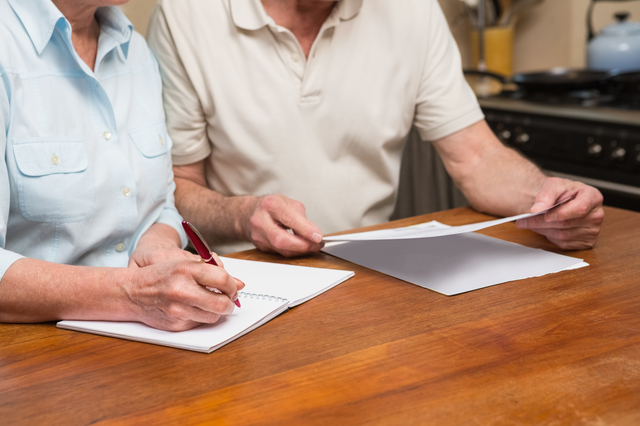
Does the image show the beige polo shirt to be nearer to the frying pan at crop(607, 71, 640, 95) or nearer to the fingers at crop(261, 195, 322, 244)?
the fingers at crop(261, 195, 322, 244)

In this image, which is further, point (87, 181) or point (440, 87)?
point (440, 87)

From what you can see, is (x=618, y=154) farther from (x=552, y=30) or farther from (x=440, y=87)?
(x=552, y=30)

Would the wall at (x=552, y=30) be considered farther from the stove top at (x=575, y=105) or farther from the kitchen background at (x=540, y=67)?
the stove top at (x=575, y=105)

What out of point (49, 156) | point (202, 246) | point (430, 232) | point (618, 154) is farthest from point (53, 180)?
point (618, 154)

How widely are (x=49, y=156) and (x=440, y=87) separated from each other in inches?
35.1

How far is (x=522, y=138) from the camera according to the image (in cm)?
214

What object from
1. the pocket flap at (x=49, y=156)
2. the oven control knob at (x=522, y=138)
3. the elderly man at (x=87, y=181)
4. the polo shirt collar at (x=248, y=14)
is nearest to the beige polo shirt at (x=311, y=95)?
the polo shirt collar at (x=248, y=14)

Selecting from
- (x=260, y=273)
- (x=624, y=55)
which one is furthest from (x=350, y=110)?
(x=624, y=55)

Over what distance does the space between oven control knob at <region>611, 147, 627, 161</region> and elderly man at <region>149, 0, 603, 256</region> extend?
0.61 m

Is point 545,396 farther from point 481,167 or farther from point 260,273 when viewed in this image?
point 481,167

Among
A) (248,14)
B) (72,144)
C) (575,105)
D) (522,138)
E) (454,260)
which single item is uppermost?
(248,14)

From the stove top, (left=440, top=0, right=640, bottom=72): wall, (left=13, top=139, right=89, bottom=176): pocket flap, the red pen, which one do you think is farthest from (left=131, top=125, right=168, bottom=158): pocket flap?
(left=440, top=0, right=640, bottom=72): wall

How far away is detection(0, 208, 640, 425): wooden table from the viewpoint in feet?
1.97

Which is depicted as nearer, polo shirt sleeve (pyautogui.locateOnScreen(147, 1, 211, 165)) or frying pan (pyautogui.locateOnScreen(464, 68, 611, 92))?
polo shirt sleeve (pyautogui.locateOnScreen(147, 1, 211, 165))
